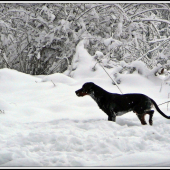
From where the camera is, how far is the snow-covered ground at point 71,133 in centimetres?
281

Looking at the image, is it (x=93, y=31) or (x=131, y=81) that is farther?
(x=93, y=31)

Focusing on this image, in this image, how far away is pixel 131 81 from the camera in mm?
7773

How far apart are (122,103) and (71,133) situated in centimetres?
119

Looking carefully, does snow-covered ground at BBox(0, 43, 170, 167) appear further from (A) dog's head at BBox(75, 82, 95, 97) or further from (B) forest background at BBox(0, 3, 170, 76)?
(B) forest background at BBox(0, 3, 170, 76)

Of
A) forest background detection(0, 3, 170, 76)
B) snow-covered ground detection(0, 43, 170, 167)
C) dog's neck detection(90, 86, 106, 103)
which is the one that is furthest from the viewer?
forest background detection(0, 3, 170, 76)

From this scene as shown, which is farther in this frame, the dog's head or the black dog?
the dog's head

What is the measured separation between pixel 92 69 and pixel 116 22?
2641 mm

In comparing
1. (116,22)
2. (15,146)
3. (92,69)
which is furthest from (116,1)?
(15,146)

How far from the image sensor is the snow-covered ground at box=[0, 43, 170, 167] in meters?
2.81

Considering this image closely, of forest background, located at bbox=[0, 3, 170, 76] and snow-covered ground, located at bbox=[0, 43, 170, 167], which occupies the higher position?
forest background, located at bbox=[0, 3, 170, 76]

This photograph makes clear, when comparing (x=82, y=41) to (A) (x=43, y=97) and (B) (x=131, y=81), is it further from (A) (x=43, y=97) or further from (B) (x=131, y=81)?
(A) (x=43, y=97)

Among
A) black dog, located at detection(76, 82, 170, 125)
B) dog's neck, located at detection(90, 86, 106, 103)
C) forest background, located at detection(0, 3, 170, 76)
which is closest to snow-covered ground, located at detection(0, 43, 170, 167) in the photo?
black dog, located at detection(76, 82, 170, 125)

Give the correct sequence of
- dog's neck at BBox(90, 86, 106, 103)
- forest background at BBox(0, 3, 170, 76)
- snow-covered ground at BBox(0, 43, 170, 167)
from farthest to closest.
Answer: forest background at BBox(0, 3, 170, 76), dog's neck at BBox(90, 86, 106, 103), snow-covered ground at BBox(0, 43, 170, 167)

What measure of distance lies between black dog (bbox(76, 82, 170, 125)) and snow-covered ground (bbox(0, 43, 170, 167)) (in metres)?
0.22
